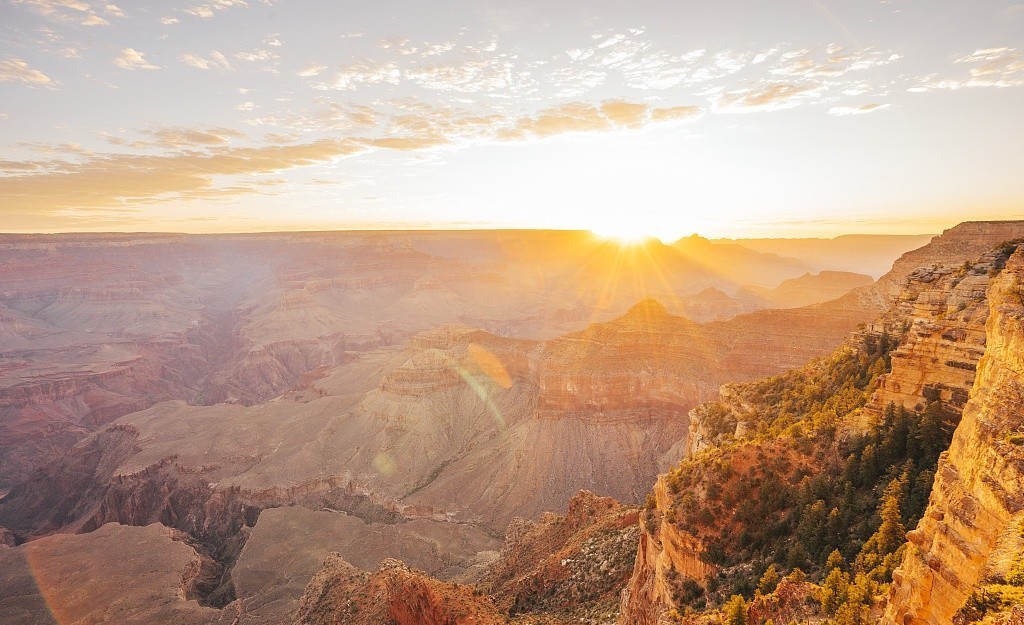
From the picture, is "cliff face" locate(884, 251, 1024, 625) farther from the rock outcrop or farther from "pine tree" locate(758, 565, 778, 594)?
the rock outcrop

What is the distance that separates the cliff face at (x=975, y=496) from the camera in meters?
6.80

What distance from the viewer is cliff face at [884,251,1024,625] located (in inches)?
268

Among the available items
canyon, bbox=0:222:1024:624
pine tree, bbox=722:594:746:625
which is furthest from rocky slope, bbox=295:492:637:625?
pine tree, bbox=722:594:746:625

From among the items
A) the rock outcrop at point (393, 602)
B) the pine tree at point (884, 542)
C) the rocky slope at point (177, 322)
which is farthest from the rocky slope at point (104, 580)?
the rocky slope at point (177, 322)

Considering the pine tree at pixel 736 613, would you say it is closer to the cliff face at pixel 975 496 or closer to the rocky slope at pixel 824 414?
the rocky slope at pixel 824 414

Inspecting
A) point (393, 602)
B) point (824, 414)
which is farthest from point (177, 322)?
point (824, 414)

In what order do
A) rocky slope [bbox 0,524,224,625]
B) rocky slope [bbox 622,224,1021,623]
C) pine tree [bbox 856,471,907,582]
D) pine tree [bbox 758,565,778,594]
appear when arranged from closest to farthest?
pine tree [bbox 856,471,907,582], pine tree [bbox 758,565,778,594], rocky slope [bbox 622,224,1021,623], rocky slope [bbox 0,524,224,625]

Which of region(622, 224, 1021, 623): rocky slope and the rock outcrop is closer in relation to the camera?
region(622, 224, 1021, 623): rocky slope

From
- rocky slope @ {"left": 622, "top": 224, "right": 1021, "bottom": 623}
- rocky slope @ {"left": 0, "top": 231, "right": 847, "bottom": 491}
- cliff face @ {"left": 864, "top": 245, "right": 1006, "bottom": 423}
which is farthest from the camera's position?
rocky slope @ {"left": 0, "top": 231, "right": 847, "bottom": 491}

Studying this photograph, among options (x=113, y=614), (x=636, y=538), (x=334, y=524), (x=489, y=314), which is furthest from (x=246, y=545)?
(x=489, y=314)

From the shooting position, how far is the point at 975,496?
728 centimetres

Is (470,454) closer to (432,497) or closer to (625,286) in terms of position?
(432,497)

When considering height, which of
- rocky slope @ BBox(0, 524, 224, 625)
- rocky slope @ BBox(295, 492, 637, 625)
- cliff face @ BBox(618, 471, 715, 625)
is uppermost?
cliff face @ BBox(618, 471, 715, 625)

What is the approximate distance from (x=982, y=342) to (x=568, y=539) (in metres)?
27.1
